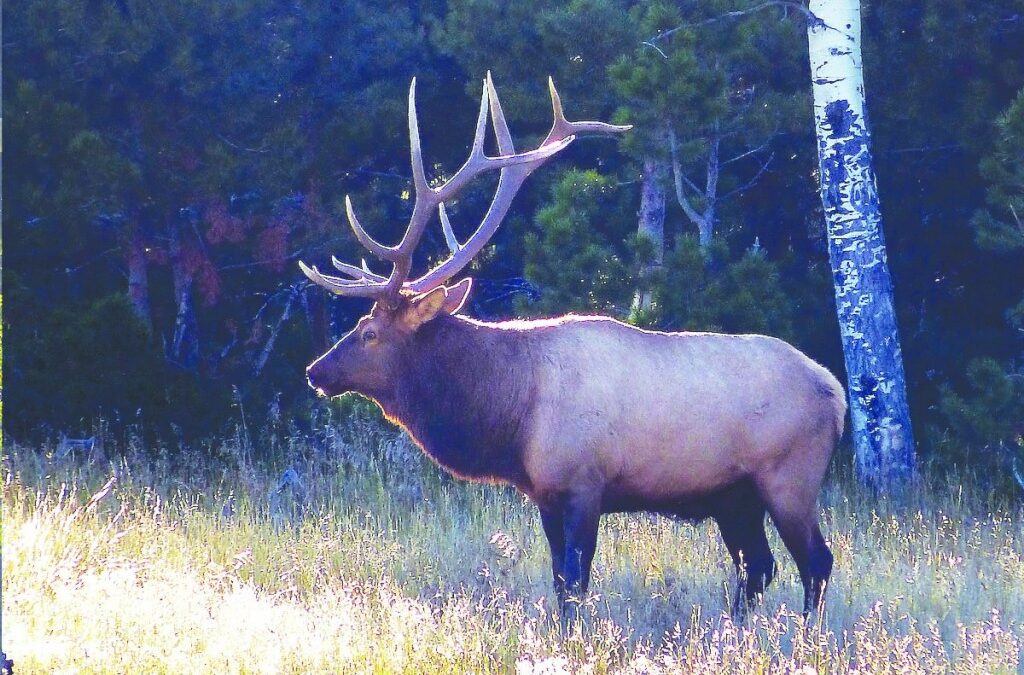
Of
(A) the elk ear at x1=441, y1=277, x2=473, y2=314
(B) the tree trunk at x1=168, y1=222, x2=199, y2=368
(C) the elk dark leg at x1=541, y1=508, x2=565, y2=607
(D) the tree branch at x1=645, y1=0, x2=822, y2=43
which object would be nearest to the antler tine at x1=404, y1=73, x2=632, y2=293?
(A) the elk ear at x1=441, y1=277, x2=473, y2=314

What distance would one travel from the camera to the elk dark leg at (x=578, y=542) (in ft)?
18.9

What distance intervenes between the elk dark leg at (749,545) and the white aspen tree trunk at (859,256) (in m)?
2.53

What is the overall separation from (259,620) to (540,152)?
2.70m

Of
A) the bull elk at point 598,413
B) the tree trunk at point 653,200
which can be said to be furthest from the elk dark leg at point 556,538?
the tree trunk at point 653,200

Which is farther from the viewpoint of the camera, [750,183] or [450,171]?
[450,171]

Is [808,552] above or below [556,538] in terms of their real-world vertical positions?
below

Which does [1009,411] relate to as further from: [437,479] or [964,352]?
[437,479]

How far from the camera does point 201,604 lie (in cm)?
561

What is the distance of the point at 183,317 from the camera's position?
1112 cm

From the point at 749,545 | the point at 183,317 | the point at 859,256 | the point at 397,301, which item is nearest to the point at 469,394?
the point at 397,301

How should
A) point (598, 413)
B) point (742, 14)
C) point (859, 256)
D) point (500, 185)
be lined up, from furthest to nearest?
1. point (742, 14)
2. point (859, 256)
3. point (500, 185)
4. point (598, 413)

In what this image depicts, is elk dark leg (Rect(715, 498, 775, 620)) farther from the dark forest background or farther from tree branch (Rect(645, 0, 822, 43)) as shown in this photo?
tree branch (Rect(645, 0, 822, 43))

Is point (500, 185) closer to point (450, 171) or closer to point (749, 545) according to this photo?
point (749, 545)

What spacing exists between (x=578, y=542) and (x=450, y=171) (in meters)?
6.48
